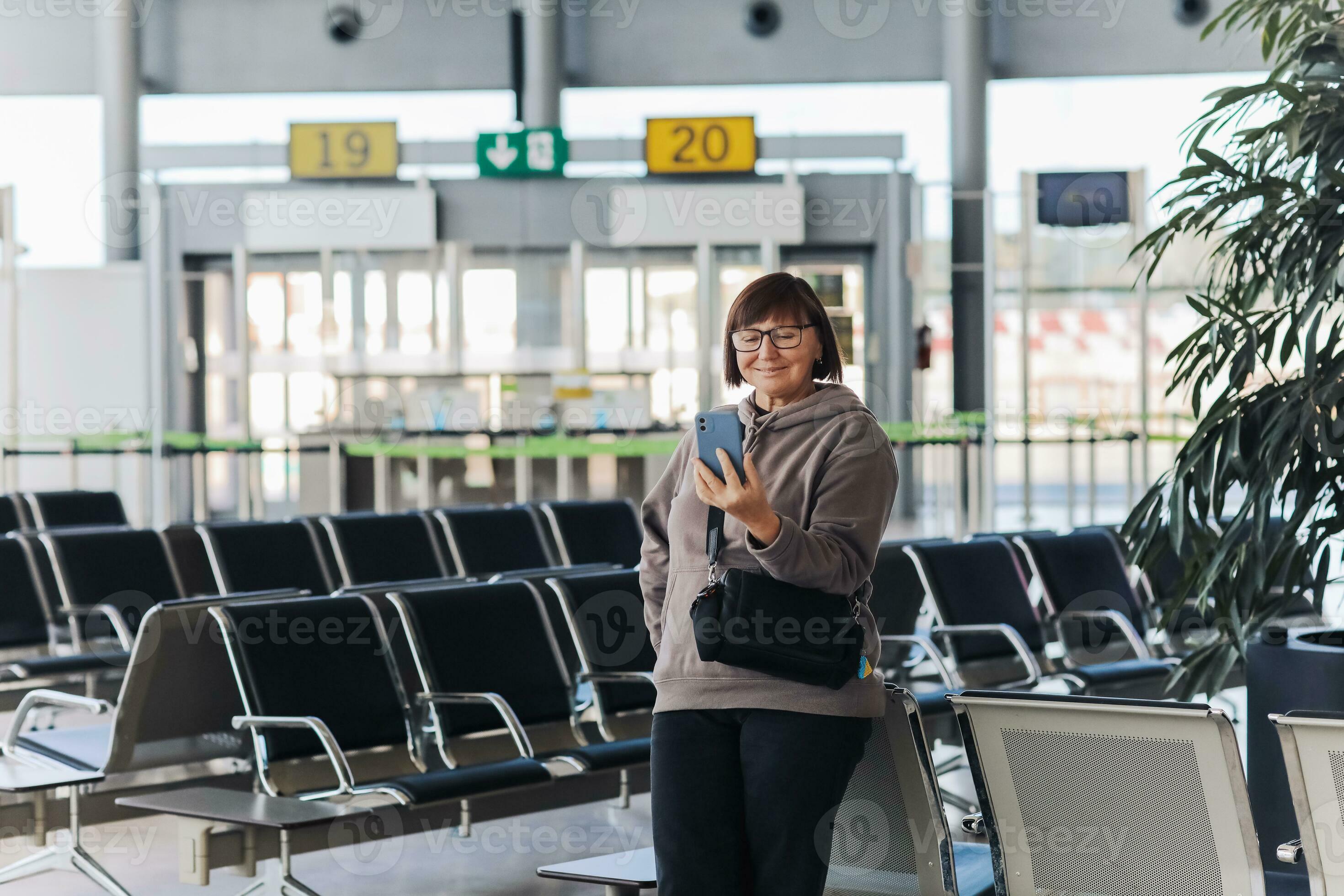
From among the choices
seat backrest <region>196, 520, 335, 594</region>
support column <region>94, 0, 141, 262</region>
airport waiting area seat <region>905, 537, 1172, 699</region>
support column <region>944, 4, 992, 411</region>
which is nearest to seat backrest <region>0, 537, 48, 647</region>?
seat backrest <region>196, 520, 335, 594</region>

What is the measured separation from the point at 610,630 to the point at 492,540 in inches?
77.8

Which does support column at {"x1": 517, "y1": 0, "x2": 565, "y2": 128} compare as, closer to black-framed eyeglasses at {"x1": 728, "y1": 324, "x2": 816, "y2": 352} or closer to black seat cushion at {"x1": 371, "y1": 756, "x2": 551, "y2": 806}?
black seat cushion at {"x1": 371, "y1": 756, "x2": 551, "y2": 806}

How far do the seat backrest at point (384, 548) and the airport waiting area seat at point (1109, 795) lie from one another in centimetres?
390

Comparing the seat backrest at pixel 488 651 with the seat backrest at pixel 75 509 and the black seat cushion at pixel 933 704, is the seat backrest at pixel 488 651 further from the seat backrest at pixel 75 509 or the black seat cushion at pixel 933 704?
the seat backrest at pixel 75 509

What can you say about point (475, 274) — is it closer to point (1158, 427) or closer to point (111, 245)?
point (111, 245)

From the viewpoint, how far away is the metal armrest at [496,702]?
3812 mm

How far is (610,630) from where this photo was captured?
14.4 ft

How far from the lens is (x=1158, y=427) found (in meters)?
12.0

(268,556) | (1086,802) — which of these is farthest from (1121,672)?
(268,556)

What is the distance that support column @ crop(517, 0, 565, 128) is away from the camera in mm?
14547

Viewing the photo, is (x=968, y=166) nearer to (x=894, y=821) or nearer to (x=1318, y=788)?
(x=894, y=821)

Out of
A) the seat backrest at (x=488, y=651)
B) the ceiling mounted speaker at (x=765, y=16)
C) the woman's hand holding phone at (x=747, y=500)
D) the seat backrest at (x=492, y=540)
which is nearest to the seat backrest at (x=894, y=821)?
the woman's hand holding phone at (x=747, y=500)

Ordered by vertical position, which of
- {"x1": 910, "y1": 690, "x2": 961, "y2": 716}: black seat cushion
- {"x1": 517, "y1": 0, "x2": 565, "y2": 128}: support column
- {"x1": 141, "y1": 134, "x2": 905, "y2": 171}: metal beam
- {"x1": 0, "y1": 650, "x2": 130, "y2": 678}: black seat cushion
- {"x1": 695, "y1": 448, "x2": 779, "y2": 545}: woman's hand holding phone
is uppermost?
{"x1": 517, "y1": 0, "x2": 565, "y2": 128}: support column

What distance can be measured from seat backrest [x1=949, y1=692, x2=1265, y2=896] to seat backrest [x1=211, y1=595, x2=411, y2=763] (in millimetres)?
1969
